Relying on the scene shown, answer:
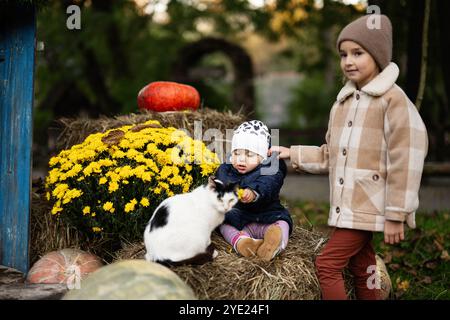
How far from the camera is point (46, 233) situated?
14.9 feet

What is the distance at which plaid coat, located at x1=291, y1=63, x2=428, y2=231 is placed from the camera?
307 cm

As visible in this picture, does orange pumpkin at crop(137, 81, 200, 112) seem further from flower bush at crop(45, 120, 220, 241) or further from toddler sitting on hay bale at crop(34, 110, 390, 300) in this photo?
toddler sitting on hay bale at crop(34, 110, 390, 300)

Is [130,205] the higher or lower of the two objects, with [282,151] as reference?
lower

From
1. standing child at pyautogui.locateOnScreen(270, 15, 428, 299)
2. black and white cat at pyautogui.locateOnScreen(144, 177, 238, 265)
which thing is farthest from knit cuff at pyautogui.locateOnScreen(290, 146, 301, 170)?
black and white cat at pyautogui.locateOnScreen(144, 177, 238, 265)

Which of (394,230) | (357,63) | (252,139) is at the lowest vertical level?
(394,230)

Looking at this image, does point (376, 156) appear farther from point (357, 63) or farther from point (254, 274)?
point (254, 274)

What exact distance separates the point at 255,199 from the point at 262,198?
3.0 inches

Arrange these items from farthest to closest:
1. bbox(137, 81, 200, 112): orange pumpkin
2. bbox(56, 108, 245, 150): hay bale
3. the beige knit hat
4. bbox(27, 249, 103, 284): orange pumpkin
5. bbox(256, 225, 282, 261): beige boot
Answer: bbox(137, 81, 200, 112): orange pumpkin
bbox(56, 108, 245, 150): hay bale
bbox(27, 249, 103, 284): orange pumpkin
bbox(256, 225, 282, 261): beige boot
the beige knit hat

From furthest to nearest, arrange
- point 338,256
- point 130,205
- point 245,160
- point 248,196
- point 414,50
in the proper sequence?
point 414,50
point 130,205
point 245,160
point 248,196
point 338,256

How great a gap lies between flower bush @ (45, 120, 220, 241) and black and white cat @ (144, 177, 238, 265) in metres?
0.61

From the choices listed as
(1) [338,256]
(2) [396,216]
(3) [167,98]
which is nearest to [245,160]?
(1) [338,256]

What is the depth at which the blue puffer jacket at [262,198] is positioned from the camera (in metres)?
3.63

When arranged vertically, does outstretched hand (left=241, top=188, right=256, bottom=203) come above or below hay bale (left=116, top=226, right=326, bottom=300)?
above

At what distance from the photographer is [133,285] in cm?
290
